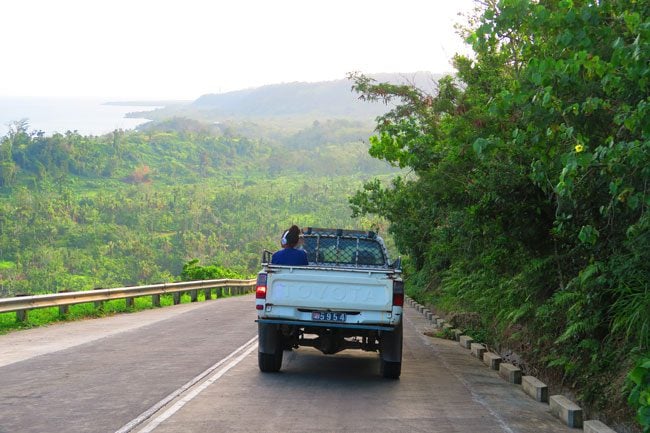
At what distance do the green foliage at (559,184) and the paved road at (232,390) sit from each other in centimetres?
136

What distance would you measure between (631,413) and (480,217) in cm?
609

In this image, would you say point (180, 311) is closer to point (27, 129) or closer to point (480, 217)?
point (480, 217)

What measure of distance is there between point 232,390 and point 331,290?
1993 mm

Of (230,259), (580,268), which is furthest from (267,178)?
(580,268)

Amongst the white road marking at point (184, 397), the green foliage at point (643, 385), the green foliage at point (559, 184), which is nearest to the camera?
the green foliage at point (643, 385)

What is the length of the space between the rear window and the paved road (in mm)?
1729

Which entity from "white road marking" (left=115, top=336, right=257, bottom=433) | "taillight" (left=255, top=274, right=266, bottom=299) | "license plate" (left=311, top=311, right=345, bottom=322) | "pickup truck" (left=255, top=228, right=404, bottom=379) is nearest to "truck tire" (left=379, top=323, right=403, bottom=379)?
"pickup truck" (left=255, top=228, right=404, bottom=379)

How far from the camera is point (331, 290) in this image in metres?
11.4

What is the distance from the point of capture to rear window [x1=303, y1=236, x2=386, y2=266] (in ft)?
46.0

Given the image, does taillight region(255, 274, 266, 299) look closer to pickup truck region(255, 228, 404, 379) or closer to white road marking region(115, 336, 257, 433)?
pickup truck region(255, 228, 404, 379)

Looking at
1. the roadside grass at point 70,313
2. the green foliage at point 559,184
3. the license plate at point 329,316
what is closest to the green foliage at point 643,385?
the green foliage at point 559,184

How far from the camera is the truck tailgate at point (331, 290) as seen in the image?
445 inches

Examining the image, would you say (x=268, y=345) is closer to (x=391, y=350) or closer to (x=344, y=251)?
(x=391, y=350)

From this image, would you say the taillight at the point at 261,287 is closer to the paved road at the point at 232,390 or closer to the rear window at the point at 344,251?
the paved road at the point at 232,390
